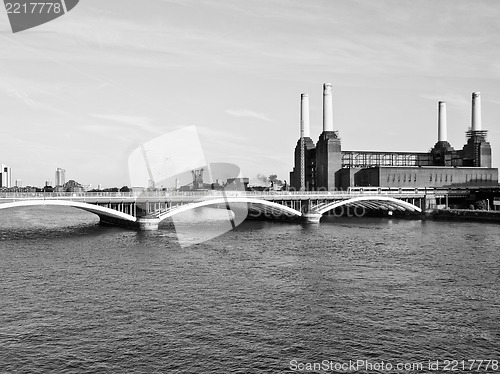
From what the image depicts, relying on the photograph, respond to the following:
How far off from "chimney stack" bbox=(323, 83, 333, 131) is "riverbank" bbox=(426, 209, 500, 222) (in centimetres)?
3576

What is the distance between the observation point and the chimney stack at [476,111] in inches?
5063

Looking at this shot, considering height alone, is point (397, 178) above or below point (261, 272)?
→ above

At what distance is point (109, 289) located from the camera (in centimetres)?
3247

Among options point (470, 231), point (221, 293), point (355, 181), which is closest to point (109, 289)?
point (221, 293)

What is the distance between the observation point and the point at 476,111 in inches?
5202

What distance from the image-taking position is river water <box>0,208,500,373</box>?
2120 cm

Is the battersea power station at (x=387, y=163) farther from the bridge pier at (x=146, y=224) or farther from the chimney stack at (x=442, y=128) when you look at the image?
the bridge pier at (x=146, y=224)

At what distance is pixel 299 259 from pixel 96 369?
28368 mm

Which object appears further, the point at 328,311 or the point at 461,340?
the point at 328,311

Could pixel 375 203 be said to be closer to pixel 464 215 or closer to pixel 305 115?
pixel 464 215

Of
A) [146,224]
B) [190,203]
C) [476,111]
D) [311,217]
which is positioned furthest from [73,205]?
[476,111]

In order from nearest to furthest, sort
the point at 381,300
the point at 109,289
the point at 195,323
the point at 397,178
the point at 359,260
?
the point at 195,323 → the point at 381,300 → the point at 109,289 → the point at 359,260 → the point at 397,178

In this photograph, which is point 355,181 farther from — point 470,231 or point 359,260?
point 359,260

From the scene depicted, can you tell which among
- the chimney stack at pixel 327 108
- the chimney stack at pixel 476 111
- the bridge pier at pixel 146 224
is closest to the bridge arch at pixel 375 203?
the chimney stack at pixel 327 108
